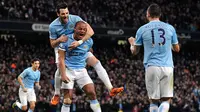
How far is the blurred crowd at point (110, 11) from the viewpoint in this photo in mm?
30078

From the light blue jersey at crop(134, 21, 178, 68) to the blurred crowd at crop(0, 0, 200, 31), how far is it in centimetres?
2093

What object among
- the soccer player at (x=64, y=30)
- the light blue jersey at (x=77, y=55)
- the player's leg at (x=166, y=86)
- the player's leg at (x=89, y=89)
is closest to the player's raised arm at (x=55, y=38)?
the soccer player at (x=64, y=30)

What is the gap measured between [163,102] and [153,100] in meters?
0.20

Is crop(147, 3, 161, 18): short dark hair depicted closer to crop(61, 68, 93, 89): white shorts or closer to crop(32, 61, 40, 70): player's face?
crop(61, 68, 93, 89): white shorts

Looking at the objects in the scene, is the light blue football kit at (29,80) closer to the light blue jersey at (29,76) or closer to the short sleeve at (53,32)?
the light blue jersey at (29,76)

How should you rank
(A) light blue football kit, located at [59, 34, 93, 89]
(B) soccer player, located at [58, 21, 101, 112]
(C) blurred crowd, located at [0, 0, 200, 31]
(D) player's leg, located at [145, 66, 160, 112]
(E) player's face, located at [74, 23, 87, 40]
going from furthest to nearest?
1. (C) blurred crowd, located at [0, 0, 200, 31]
2. (A) light blue football kit, located at [59, 34, 93, 89]
3. (B) soccer player, located at [58, 21, 101, 112]
4. (E) player's face, located at [74, 23, 87, 40]
5. (D) player's leg, located at [145, 66, 160, 112]

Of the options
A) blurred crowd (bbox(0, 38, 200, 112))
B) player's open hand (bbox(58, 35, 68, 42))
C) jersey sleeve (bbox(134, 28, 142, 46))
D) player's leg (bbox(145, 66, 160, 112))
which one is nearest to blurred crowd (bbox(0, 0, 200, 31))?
blurred crowd (bbox(0, 38, 200, 112))

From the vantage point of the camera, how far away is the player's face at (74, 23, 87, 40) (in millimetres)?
10250

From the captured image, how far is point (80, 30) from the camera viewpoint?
10305 millimetres

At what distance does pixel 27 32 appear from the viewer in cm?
3139

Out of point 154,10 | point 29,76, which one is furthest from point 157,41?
point 29,76

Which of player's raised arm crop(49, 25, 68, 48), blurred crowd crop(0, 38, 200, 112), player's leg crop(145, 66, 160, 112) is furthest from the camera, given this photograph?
blurred crowd crop(0, 38, 200, 112)

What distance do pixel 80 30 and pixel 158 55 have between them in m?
1.88

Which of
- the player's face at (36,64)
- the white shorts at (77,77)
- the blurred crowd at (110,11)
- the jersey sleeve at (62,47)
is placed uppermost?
the blurred crowd at (110,11)
